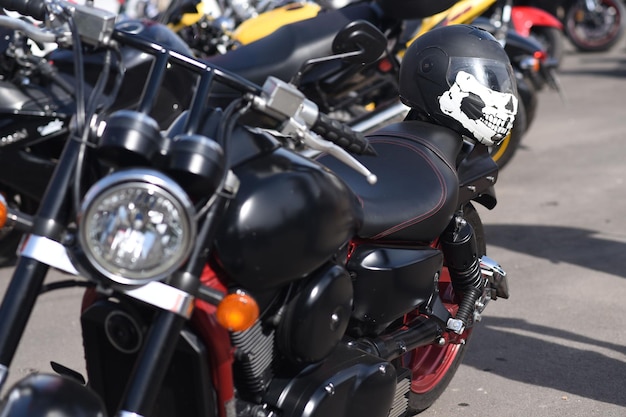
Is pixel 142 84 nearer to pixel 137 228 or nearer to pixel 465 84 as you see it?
pixel 465 84

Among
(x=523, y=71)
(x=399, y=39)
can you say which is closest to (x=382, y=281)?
(x=399, y=39)

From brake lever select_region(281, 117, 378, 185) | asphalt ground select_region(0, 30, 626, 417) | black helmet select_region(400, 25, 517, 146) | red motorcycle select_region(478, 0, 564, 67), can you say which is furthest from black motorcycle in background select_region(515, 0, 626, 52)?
brake lever select_region(281, 117, 378, 185)

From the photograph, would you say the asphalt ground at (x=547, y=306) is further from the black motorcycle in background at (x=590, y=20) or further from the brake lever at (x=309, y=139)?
the black motorcycle in background at (x=590, y=20)

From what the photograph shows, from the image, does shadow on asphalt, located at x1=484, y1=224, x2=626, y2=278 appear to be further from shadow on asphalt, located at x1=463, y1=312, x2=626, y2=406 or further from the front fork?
the front fork

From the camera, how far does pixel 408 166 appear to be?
338 centimetres

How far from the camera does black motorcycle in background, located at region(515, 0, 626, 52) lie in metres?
14.0

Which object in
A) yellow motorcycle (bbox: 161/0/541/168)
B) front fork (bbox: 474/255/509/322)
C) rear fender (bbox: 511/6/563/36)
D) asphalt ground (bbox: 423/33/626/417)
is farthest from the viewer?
rear fender (bbox: 511/6/563/36)

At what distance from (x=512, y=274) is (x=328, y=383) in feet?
9.43

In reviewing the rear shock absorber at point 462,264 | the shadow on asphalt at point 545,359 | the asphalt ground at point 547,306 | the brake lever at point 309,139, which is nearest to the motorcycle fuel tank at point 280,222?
the brake lever at point 309,139

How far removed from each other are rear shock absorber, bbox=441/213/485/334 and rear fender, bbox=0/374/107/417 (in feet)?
5.41

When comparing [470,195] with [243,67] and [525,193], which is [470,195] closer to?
[243,67]

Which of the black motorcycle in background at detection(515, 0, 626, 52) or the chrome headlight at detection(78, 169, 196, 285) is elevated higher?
the black motorcycle in background at detection(515, 0, 626, 52)

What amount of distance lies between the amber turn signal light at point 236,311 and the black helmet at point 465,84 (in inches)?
59.0

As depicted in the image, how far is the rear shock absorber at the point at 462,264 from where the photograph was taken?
3.60 meters
